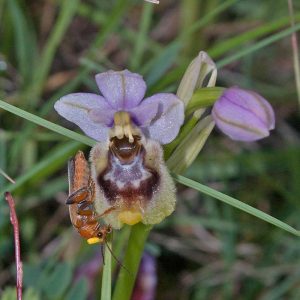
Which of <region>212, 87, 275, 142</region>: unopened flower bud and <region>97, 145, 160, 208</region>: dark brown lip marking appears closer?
<region>212, 87, 275, 142</region>: unopened flower bud

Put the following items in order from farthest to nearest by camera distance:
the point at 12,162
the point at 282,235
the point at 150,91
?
the point at 282,235 < the point at 12,162 < the point at 150,91

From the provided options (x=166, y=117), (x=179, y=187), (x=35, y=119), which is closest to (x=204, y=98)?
(x=166, y=117)

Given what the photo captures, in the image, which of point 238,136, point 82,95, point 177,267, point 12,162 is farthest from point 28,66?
point 238,136

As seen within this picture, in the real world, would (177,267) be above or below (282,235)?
below

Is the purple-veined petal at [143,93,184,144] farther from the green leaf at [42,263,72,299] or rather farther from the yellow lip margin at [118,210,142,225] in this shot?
the green leaf at [42,263,72,299]

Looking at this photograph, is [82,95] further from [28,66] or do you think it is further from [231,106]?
[28,66]

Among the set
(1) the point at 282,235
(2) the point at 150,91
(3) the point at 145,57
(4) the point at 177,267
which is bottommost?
(4) the point at 177,267

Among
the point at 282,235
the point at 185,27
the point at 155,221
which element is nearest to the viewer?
the point at 155,221

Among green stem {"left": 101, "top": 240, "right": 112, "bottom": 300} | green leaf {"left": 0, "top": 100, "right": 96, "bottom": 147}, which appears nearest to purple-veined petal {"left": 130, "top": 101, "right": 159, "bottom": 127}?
green leaf {"left": 0, "top": 100, "right": 96, "bottom": 147}
